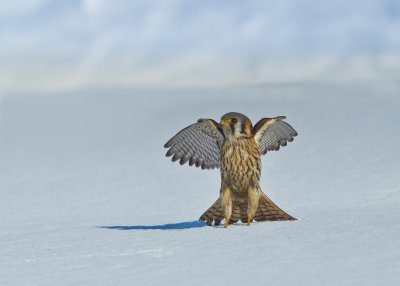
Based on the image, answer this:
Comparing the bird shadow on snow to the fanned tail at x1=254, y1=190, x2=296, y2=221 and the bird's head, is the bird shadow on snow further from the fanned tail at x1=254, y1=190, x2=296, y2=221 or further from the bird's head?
the bird's head

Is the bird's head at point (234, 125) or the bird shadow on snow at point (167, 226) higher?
the bird's head at point (234, 125)

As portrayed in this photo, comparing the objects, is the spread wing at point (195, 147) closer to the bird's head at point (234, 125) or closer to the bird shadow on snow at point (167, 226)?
the bird shadow on snow at point (167, 226)

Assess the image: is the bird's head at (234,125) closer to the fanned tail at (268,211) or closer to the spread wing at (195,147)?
the fanned tail at (268,211)

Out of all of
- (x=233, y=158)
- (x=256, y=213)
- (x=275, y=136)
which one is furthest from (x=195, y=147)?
(x=233, y=158)

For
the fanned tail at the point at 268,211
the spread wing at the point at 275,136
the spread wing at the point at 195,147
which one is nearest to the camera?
the fanned tail at the point at 268,211

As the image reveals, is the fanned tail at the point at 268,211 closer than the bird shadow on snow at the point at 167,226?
Yes

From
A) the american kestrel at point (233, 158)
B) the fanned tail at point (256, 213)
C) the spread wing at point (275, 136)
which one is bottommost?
the fanned tail at point (256, 213)

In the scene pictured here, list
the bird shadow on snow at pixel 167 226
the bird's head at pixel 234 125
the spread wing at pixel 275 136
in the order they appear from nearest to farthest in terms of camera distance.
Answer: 1. the bird's head at pixel 234 125
2. the bird shadow on snow at pixel 167 226
3. the spread wing at pixel 275 136

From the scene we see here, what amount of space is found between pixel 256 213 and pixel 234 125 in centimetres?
82

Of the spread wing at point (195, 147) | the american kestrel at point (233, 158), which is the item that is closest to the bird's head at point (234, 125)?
the american kestrel at point (233, 158)

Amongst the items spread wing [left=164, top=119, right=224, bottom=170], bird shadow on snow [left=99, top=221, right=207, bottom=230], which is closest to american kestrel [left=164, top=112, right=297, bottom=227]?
spread wing [left=164, top=119, right=224, bottom=170]

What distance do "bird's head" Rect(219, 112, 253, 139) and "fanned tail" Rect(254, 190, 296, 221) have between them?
1.87 feet

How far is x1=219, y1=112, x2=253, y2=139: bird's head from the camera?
8.09m

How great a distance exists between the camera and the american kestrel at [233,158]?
26.7ft
